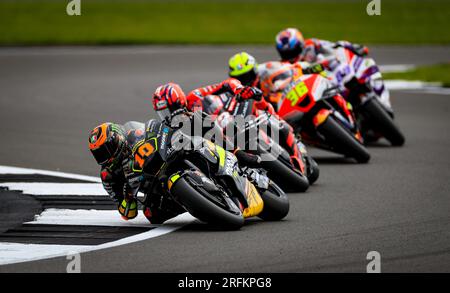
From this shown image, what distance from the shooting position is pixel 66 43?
118 feet

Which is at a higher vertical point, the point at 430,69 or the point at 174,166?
the point at 430,69

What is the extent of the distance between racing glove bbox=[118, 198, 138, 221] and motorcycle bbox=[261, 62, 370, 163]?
4741 mm

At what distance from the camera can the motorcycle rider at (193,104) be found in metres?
10.2

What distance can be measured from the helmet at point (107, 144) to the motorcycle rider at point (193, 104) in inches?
18.0

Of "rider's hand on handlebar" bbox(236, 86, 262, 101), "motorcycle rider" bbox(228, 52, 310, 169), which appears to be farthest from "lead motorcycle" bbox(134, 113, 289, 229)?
"motorcycle rider" bbox(228, 52, 310, 169)

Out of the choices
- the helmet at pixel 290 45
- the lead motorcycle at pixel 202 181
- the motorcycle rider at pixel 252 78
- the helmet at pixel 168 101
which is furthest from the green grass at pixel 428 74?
the helmet at pixel 168 101

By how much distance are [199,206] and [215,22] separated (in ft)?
107

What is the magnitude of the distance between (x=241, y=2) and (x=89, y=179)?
3536 centimetres

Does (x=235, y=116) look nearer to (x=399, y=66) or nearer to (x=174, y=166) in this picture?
(x=174, y=166)

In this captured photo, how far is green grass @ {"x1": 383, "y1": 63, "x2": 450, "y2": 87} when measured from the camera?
25.8 meters

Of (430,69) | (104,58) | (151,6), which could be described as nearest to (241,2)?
(151,6)

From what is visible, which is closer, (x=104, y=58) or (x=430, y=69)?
(x=430, y=69)

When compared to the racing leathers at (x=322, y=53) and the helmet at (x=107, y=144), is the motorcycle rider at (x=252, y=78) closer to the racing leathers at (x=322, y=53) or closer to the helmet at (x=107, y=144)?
the racing leathers at (x=322, y=53)

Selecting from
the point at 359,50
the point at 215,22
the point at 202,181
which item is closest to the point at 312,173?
the point at 202,181
